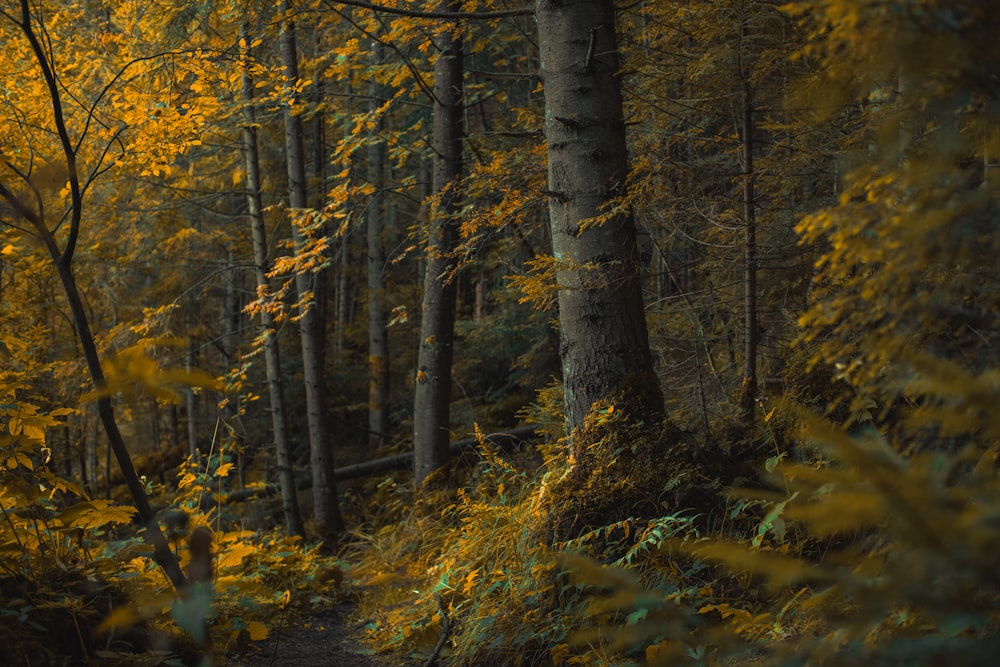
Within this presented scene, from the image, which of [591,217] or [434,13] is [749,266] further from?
[434,13]

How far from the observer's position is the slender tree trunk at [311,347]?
8.34 meters

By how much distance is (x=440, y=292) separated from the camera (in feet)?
26.2

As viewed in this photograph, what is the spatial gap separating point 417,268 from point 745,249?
15.1 metres

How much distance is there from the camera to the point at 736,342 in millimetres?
6348

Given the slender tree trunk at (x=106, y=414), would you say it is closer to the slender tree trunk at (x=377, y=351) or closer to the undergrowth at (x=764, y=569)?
the undergrowth at (x=764, y=569)

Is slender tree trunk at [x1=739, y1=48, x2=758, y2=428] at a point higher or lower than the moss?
higher

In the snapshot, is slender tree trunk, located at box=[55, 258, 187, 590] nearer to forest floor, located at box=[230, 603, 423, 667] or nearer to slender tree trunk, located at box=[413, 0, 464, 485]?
forest floor, located at box=[230, 603, 423, 667]

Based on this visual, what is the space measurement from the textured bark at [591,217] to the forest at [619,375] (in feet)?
0.06

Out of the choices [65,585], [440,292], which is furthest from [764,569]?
[440,292]

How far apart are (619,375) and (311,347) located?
5140 mm

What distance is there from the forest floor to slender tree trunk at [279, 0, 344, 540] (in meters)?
2.83

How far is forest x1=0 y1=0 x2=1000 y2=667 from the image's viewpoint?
4.83ft

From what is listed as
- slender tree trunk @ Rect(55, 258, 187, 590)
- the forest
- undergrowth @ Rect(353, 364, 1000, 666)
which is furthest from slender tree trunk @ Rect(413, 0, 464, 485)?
slender tree trunk @ Rect(55, 258, 187, 590)

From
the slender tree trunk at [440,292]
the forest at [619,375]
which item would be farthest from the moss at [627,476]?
the slender tree trunk at [440,292]
